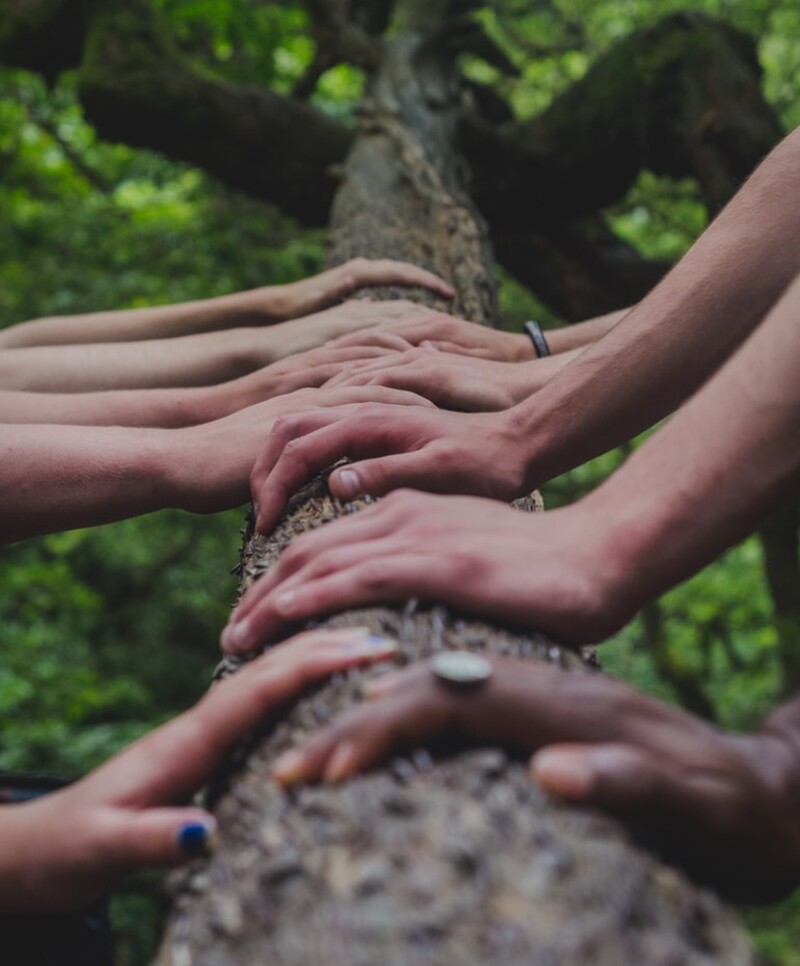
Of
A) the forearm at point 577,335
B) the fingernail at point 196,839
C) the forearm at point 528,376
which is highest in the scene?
the forearm at point 528,376

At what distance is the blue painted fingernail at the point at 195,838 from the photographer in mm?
975

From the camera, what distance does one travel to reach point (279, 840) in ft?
2.98

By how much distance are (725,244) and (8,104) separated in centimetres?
682

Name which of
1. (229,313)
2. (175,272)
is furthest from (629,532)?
(175,272)

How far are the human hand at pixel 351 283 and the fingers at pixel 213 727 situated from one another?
2205mm

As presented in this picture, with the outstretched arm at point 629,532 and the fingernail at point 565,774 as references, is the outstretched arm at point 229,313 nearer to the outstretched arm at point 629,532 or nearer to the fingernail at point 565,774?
the outstretched arm at point 629,532

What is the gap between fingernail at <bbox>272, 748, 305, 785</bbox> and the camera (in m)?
0.95

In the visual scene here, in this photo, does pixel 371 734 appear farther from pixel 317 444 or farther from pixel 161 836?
pixel 317 444

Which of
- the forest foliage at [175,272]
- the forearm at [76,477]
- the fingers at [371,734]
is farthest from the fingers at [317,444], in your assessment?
the forest foliage at [175,272]

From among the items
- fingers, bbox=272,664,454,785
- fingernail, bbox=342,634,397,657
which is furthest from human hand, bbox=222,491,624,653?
fingers, bbox=272,664,454,785

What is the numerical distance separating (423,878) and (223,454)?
1.31 meters

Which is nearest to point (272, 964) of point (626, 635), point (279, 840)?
point (279, 840)

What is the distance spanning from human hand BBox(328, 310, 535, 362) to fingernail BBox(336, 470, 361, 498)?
93 cm

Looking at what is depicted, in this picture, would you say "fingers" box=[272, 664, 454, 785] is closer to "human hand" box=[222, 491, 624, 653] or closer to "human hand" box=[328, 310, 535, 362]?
"human hand" box=[222, 491, 624, 653]
